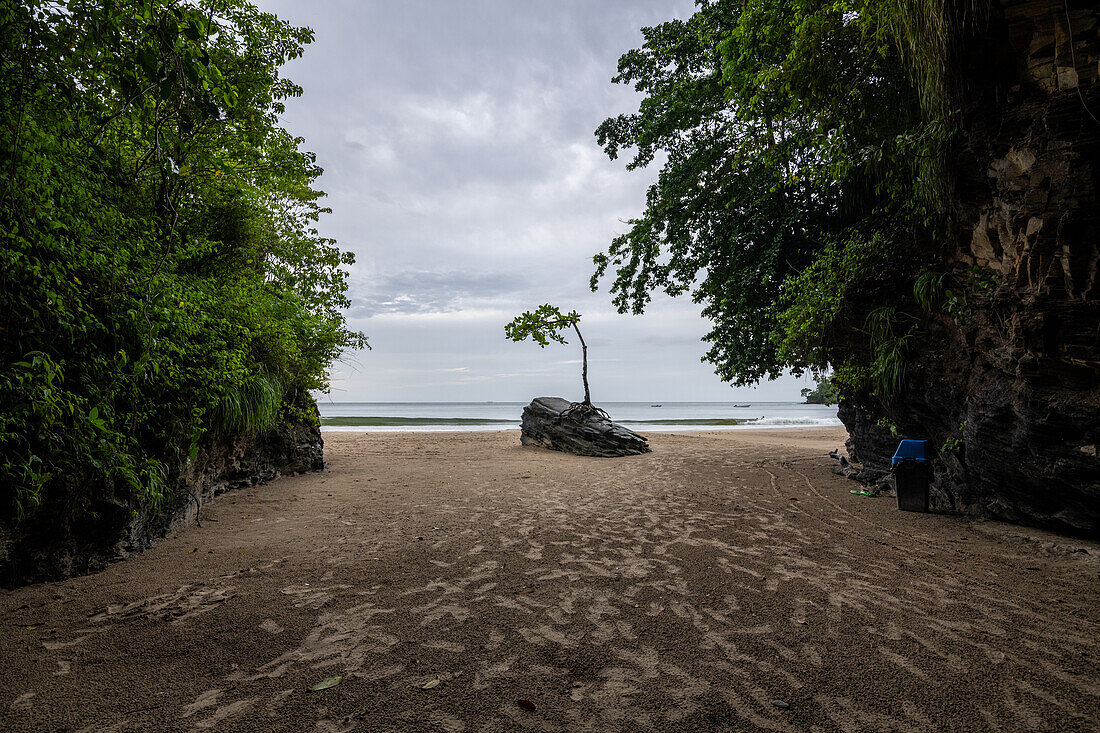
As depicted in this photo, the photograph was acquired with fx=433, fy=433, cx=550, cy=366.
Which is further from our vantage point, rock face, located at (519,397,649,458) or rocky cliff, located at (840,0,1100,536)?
rock face, located at (519,397,649,458)

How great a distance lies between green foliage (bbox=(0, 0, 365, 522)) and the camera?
2525 mm

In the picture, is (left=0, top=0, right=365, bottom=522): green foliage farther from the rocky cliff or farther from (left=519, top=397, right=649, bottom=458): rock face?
(left=519, top=397, right=649, bottom=458): rock face

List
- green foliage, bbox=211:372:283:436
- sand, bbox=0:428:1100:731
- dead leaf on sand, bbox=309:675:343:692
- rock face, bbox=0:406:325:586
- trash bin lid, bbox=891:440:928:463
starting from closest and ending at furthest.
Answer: sand, bbox=0:428:1100:731 < dead leaf on sand, bbox=309:675:343:692 < rock face, bbox=0:406:325:586 < green foliage, bbox=211:372:283:436 < trash bin lid, bbox=891:440:928:463

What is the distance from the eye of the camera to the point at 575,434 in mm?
12086

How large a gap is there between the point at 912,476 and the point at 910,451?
0.99 feet

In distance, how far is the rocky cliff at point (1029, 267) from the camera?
3.38m

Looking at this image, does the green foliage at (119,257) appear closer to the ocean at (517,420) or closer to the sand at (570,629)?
the sand at (570,629)

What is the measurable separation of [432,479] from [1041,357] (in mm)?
7877

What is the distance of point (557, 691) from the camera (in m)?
2.05

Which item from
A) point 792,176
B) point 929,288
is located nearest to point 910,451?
point 929,288

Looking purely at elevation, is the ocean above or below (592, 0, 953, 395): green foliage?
below

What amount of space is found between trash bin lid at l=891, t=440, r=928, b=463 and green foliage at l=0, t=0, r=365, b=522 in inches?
282

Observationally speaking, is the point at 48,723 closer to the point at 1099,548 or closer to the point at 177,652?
the point at 177,652

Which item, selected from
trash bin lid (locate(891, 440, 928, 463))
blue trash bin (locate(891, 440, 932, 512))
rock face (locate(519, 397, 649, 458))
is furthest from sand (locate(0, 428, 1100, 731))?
rock face (locate(519, 397, 649, 458))
